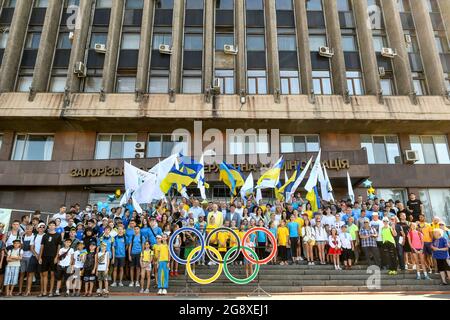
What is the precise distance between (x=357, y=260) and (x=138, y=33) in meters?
20.6

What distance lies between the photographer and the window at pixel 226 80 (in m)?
22.5

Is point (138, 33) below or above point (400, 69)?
above

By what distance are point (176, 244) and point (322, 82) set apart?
16.9 meters

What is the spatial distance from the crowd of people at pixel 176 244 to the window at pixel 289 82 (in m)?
11.6

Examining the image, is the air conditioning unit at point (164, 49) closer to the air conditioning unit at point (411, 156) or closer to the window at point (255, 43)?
the window at point (255, 43)

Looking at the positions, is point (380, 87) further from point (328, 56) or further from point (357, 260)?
point (357, 260)

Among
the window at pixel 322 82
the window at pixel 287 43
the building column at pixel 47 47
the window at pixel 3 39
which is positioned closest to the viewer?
the building column at pixel 47 47

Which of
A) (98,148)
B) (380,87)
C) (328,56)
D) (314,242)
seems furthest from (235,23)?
(314,242)

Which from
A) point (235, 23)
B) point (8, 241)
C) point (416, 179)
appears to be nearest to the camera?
point (8, 241)

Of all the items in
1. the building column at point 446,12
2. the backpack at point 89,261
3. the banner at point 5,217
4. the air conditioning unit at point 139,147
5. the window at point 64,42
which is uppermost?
the building column at point 446,12

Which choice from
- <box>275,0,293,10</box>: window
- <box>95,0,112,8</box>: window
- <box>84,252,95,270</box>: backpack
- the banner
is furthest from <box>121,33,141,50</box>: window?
<box>84,252,95,270</box>: backpack

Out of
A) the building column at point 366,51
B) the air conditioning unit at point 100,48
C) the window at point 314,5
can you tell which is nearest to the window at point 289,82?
the building column at point 366,51

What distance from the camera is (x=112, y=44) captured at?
22141 mm

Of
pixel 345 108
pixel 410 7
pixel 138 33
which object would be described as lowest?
pixel 345 108
